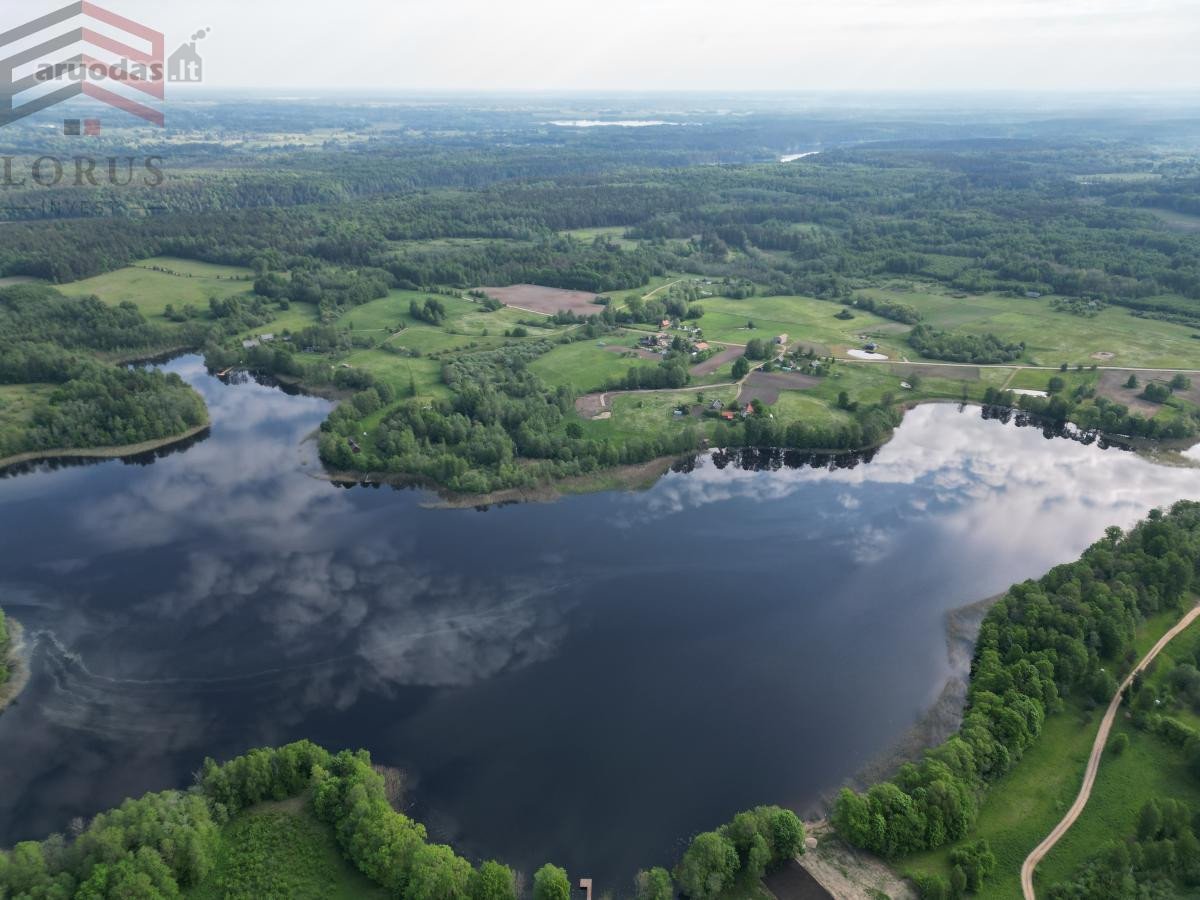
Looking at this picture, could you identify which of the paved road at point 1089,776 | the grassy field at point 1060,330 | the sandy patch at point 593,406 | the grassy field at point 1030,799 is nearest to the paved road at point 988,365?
the grassy field at point 1060,330

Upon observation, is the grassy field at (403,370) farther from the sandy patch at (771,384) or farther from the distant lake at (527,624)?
the sandy patch at (771,384)

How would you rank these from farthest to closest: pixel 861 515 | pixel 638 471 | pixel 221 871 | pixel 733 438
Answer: pixel 733 438, pixel 638 471, pixel 861 515, pixel 221 871

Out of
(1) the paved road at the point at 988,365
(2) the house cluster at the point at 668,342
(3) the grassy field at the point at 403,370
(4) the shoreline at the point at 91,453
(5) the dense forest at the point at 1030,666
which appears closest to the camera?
(5) the dense forest at the point at 1030,666

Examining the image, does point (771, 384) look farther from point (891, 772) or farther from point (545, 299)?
point (891, 772)

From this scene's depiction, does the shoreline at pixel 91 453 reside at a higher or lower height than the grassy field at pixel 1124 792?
higher

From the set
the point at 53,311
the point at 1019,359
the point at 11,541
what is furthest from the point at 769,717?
the point at 53,311

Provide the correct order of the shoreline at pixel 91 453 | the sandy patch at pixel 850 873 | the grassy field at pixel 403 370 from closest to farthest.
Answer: the sandy patch at pixel 850 873 → the shoreline at pixel 91 453 → the grassy field at pixel 403 370

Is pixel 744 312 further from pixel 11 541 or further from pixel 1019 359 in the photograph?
pixel 11 541

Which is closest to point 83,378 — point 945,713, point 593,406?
point 593,406
